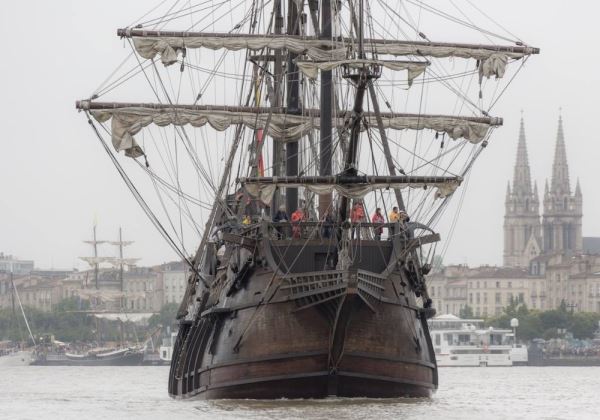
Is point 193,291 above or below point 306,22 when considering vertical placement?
below

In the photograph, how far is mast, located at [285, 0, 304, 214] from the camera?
6005 cm

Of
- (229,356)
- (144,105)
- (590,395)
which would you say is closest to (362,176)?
(229,356)

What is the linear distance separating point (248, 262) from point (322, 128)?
470 centimetres

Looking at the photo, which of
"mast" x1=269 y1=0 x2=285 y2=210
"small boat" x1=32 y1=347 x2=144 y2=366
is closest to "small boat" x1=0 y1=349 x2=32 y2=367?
"small boat" x1=32 y1=347 x2=144 y2=366

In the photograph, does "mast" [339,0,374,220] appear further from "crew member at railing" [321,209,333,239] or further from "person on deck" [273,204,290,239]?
"person on deck" [273,204,290,239]

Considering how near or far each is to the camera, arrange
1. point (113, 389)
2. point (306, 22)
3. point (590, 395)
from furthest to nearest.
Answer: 1. point (113, 389)
2. point (590, 395)
3. point (306, 22)

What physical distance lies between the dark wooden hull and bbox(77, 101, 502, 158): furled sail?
22.9 ft

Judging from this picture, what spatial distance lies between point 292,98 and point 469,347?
95362mm

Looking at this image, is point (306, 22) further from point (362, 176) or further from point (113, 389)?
point (113, 389)

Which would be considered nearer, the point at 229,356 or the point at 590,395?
the point at 229,356

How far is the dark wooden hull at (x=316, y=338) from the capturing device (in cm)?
5103

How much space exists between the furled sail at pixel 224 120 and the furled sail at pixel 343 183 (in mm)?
5103

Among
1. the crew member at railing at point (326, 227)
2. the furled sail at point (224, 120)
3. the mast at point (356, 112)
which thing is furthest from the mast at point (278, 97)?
the mast at point (356, 112)

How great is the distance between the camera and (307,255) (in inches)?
2047
